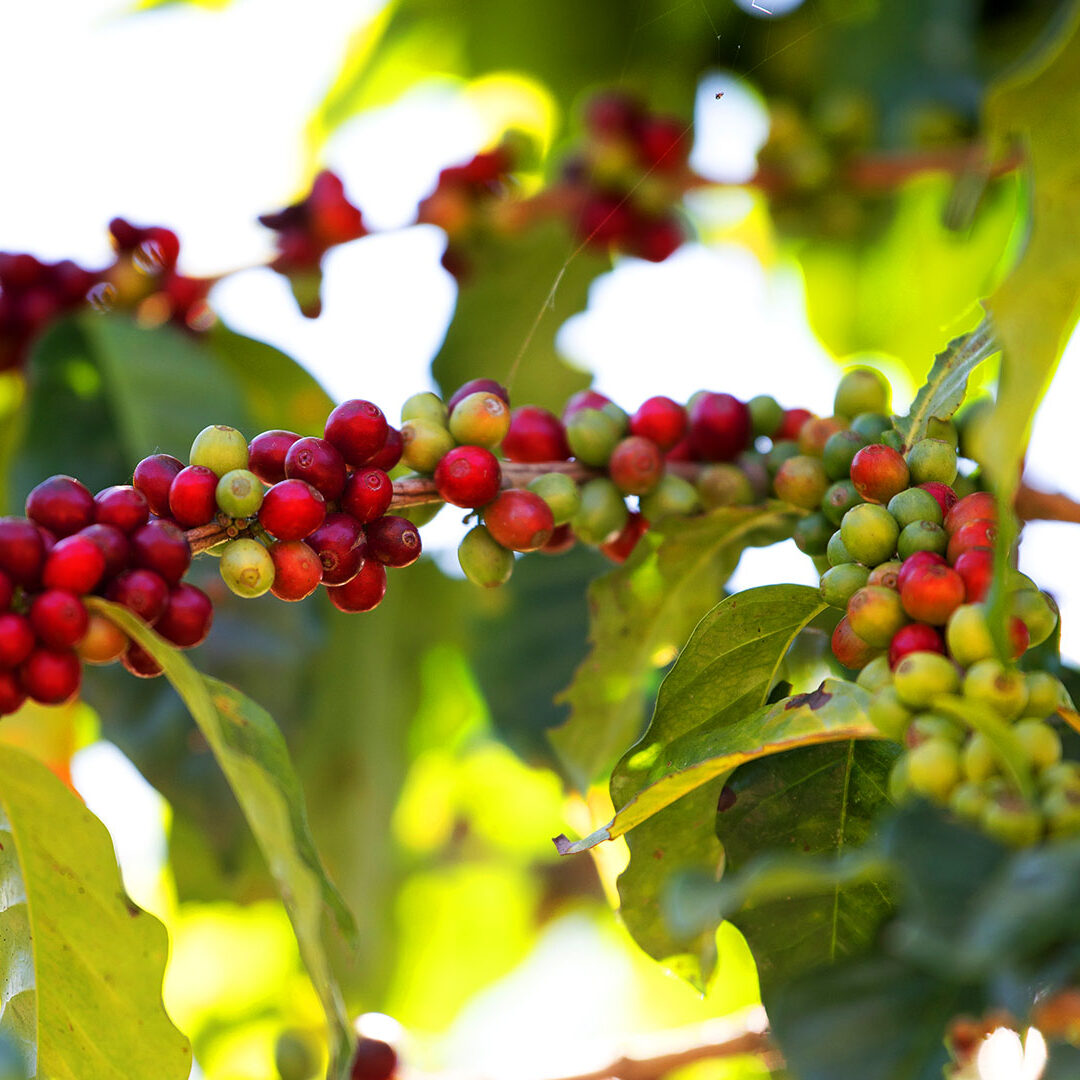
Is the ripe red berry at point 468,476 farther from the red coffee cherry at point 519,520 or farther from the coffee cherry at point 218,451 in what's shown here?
the coffee cherry at point 218,451

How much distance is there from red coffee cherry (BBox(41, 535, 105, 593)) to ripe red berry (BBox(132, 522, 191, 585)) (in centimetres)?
4

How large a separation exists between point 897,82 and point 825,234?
32cm

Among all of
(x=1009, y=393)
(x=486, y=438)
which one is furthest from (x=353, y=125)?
(x=1009, y=393)

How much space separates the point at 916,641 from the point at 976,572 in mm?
64

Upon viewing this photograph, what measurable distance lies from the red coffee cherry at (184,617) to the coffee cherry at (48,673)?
0.24 ft

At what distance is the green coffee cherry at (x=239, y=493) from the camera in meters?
0.98

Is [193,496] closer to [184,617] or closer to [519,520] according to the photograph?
[184,617]

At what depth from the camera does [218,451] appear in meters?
1.00

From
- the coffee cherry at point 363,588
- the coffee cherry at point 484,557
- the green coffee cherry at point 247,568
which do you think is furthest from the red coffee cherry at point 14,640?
the coffee cherry at point 484,557

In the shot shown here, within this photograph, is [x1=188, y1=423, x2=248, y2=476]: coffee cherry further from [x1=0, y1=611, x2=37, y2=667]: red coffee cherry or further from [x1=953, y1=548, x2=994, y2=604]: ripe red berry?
[x1=953, y1=548, x2=994, y2=604]: ripe red berry

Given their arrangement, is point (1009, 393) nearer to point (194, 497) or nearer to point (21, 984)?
point (194, 497)

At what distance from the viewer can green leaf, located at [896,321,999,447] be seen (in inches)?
39.4

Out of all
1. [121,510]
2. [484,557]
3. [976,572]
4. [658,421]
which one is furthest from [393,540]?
[976,572]

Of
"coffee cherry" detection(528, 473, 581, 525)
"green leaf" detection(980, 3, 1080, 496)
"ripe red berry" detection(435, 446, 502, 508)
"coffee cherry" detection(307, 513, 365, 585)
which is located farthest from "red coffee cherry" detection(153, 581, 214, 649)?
"green leaf" detection(980, 3, 1080, 496)
